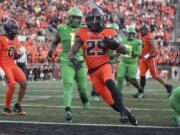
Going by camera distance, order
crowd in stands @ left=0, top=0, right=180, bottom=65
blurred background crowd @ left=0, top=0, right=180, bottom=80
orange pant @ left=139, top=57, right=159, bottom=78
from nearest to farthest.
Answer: orange pant @ left=139, top=57, right=159, bottom=78 → blurred background crowd @ left=0, top=0, right=180, bottom=80 → crowd in stands @ left=0, top=0, right=180, bottom=65

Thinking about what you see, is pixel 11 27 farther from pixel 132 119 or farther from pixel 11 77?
pixel 132 119

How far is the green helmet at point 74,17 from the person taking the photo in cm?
857

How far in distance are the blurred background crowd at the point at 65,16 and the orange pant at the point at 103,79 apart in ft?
63.2

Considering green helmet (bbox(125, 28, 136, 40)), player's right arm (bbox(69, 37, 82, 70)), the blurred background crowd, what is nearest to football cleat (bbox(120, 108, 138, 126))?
player's right arm (bbox(69, 37, 82, 70))

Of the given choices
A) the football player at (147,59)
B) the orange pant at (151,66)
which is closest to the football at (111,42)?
the football player at (147,59)

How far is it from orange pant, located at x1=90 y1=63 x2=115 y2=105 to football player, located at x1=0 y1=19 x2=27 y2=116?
1.85 metres

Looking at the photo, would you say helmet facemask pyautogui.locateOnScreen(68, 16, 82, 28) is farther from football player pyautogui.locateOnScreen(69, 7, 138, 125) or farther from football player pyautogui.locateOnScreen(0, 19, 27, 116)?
football player pyautogui.locateOnScreen(69, 7, 138, 125)

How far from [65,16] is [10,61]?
63.7 feet

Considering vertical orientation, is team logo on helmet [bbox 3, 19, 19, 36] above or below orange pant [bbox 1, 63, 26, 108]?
above

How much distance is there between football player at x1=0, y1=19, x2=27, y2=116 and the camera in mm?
8469

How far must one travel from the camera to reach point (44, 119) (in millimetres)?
7734

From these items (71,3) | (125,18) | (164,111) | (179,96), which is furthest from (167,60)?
(179,96)

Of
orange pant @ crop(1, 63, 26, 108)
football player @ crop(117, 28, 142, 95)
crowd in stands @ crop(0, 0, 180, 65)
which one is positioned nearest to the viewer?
orange pant @ crop(1, 63, 26, 108)

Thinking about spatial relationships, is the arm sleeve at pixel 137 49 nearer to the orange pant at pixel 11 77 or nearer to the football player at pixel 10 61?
the football player at pixel 10 61
